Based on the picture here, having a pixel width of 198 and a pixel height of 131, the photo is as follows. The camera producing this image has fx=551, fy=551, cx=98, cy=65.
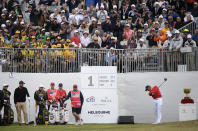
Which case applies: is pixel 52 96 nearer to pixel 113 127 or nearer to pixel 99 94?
pixel 99 94

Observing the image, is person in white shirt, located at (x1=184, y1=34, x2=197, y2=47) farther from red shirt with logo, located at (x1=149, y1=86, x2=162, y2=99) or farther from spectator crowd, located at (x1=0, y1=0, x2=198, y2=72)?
red shirt with logo, located at (x1=149, y1=86, x2=162, y2=99)

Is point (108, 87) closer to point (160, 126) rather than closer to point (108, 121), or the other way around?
point (108, 121)

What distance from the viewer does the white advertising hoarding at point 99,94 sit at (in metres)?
28.5

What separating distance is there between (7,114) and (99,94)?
4.91 meters

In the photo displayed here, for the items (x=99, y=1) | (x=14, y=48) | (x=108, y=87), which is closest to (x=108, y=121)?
(x=108, y=87)

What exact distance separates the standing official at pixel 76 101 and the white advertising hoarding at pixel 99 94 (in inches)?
13.0

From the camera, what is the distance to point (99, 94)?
2877 centimetres

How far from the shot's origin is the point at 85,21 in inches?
1284

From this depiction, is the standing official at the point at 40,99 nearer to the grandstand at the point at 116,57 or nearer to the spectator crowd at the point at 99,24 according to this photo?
the grandstand at the point at 116,57

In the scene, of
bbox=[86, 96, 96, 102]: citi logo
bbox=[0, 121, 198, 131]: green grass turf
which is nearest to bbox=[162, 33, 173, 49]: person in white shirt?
bbox=[86, 96, 96, 102]: citi logo

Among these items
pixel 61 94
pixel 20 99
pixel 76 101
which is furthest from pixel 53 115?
pixel 20 99

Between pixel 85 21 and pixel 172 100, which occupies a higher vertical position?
pixel 85 21

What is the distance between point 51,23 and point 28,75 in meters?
4.18

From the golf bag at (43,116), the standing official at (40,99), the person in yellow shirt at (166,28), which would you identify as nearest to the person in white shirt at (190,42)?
the person in yellow shirt at (166,28)
